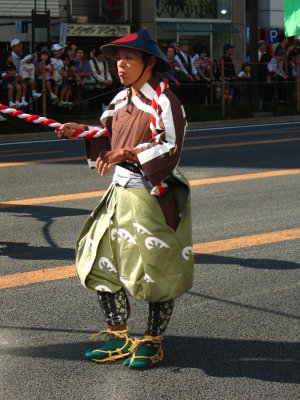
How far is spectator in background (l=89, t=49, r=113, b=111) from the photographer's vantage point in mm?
19734

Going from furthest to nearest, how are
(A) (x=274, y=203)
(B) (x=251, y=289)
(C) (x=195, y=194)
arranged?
(C) (x=195, y=194) < (A) (x=274, y=203) < (B) (x=251, y=289)

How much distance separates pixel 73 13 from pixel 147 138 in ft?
84.8

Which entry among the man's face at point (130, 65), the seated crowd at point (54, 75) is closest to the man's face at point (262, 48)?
the seated crowd at point (54, 75)

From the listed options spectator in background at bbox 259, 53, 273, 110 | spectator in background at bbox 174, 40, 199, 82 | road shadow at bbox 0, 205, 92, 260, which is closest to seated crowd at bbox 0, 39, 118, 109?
spectator in background at bbox 174, 40, 199, 82

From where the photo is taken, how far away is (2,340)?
198 inches

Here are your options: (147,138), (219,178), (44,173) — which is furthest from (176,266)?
(44,173)

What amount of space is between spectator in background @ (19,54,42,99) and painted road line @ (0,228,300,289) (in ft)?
37.6

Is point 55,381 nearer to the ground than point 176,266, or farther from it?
nearer to the ground

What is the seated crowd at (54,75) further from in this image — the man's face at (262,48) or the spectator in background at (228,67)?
the man's face at (262,48)

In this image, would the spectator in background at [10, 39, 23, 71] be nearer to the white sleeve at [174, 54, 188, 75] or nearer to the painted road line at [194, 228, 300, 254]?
the white sleeve at [174, 54, 188, 75]

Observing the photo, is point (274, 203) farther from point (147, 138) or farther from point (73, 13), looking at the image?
point (73, 13)

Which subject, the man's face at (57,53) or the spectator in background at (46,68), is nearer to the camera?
the spectator in background at (46,68)

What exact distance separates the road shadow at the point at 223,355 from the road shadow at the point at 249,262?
1768mm

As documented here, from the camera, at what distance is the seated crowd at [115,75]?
18.5 metres
